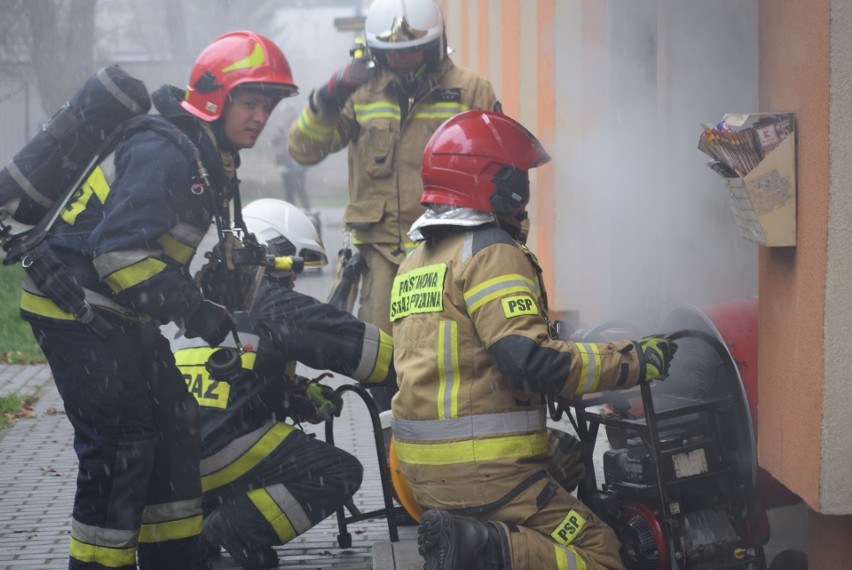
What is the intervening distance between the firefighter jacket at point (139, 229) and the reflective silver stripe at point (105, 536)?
677 mm

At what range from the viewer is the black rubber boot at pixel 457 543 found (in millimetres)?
3330

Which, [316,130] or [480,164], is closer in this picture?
[480,164]

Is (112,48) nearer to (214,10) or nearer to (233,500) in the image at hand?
(214,10)

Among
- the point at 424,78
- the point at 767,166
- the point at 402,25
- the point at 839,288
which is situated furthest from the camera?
the point at 424,78

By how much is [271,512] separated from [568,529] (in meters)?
1.29

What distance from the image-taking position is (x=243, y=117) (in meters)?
4.18

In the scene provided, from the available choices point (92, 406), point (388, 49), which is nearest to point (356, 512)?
point (92, 406)

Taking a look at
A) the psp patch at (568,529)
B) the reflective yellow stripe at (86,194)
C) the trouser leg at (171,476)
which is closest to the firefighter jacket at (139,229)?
the reflective yellow stripe at (86,194)

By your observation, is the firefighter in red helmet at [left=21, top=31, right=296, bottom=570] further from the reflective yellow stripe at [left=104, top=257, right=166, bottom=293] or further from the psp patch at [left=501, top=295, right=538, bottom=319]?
the psp patch at [left=501, top=295, right=538, bottom=319]

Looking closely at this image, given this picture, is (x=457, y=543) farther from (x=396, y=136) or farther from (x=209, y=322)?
(x=396, y=136)

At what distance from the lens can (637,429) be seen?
364cm

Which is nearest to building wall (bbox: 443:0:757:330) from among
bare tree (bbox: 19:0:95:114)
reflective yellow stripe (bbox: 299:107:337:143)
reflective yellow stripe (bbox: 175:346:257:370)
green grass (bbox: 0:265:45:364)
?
reflective yellow stripe (bbox: 299:107:337:143)

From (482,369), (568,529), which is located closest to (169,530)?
(482,369)

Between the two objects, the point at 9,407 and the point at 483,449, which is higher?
the point at 483,449
